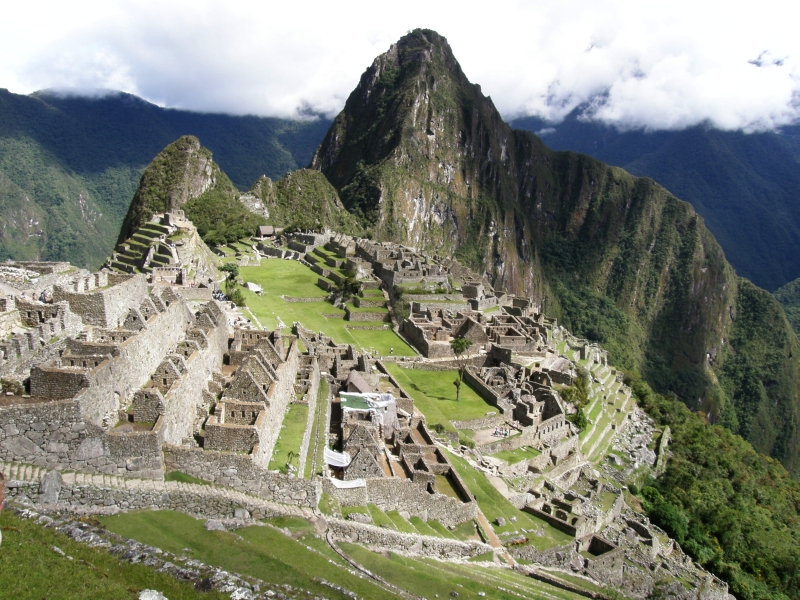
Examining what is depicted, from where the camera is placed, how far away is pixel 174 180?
107 meters

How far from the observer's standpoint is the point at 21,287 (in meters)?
21.0

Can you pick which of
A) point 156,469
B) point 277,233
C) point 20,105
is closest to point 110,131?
point 20,105

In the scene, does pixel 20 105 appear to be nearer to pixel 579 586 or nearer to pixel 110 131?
pixel 110 131

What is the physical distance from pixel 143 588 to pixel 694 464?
168 ft

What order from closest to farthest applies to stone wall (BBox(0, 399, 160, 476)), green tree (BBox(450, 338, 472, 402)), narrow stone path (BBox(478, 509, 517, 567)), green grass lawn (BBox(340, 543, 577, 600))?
stone wall (BBox(0, 399, 160, 476)) < green grass lawn (BBox(340, 543, 577, 600)) < narrow stone path (BBox(478, 509, 517, 567)) < green tree (BBox(450, 338, 472, 402))

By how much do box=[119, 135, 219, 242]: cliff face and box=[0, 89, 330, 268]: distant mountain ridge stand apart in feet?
41.2

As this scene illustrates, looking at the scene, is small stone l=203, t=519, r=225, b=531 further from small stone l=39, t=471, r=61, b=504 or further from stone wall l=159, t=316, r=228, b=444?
small stone l=39, t=471, r=61, b=504

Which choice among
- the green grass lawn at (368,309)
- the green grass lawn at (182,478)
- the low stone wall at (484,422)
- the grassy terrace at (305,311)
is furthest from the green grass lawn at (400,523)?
the green grass lawn at (368,309)

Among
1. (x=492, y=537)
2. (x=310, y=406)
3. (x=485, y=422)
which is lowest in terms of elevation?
(x=492, y=537)

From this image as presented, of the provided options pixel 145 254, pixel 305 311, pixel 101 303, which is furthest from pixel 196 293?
pixel 305 311

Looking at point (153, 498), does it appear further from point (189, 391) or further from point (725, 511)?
point (725, 511)

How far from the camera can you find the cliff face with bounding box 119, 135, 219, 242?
3984 inches

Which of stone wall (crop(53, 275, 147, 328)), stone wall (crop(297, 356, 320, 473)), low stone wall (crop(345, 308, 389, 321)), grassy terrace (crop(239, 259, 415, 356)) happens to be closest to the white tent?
stone wall (crop(297, 356, 320, 473))

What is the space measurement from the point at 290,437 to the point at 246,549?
6457 mm
